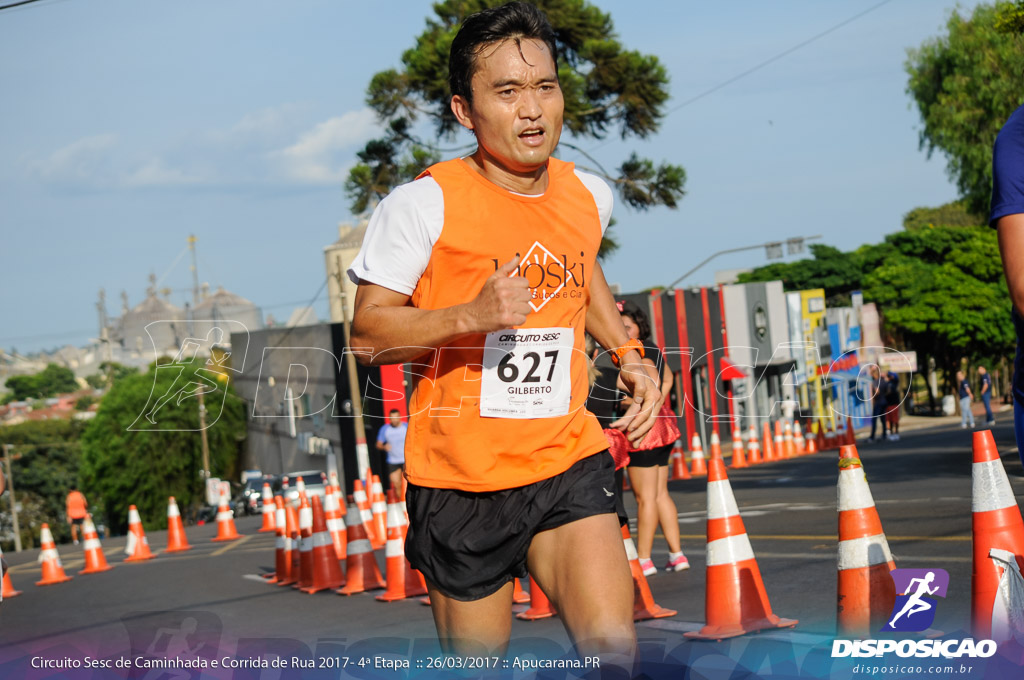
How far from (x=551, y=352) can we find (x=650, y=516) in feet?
16.1

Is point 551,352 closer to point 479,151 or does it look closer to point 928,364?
point 479,151

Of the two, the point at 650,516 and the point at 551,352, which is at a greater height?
the point at 551,352

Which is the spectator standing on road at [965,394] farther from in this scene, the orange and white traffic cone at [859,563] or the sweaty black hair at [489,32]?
the sweaty black hair at [489,32]

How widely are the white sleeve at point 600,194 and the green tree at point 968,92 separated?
870 inches

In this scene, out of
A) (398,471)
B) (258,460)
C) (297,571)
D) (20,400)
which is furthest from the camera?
(20,400)

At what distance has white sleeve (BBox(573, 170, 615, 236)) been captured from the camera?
3539 millimetres

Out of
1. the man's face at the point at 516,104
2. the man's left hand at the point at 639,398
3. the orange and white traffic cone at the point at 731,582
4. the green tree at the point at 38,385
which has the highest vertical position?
the green tree at the point at 38,385

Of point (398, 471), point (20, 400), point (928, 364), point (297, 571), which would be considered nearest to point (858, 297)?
point (928, 364)

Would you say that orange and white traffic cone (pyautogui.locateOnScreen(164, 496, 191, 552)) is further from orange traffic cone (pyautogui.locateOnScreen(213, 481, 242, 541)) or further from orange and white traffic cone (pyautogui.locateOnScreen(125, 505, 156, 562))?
orange traffic cone (pyautogui.locateOnScreen(213, 481, 242, 541))

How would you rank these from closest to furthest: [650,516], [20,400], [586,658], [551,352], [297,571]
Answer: [586,658]
[551,352]
[650,516]
[297,571]
[20,400]

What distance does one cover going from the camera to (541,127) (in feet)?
10.7

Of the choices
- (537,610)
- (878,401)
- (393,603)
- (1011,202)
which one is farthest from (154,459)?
(1011,202)

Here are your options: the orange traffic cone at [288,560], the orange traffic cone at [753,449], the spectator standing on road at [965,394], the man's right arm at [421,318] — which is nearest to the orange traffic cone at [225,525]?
the orange traffic cone at [288,560]

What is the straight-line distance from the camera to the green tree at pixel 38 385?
15575 cm
